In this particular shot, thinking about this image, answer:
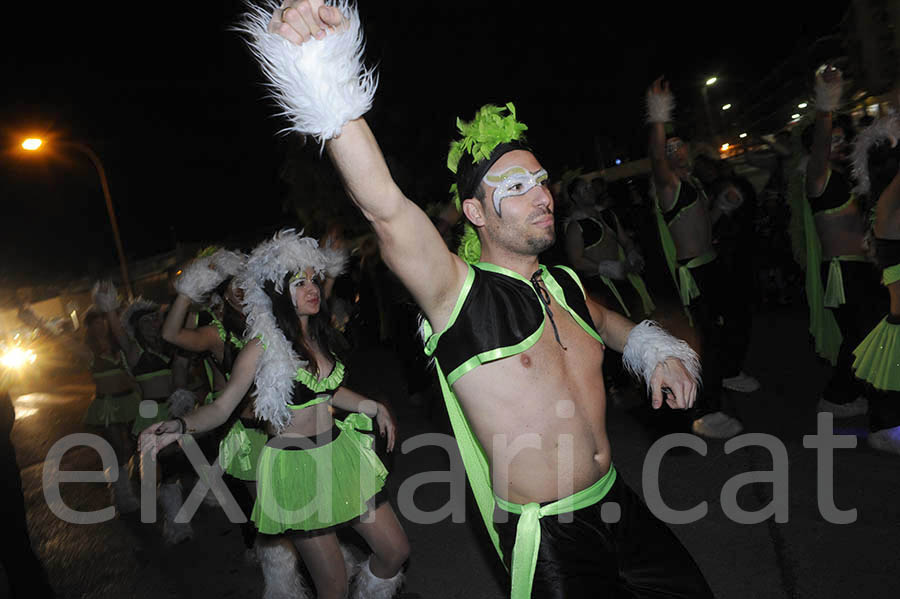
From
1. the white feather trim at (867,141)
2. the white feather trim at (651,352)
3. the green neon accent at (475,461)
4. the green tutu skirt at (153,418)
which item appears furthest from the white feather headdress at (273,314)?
the white feather trim at (867,141)

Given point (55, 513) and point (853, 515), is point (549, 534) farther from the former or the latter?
point (55, 513)

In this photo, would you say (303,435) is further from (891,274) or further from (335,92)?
(891,274)

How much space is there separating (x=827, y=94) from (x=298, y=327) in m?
3.96

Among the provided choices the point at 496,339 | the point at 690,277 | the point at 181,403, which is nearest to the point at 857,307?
the point at 690,277

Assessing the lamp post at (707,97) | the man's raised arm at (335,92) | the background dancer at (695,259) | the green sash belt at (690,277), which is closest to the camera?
the man's raised arm at (335,92)

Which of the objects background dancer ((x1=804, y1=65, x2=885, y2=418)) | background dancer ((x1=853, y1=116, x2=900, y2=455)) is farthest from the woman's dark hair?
background dancer ((x1=804, y1=65, x2=885, y2=418))

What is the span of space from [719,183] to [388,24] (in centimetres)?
1173

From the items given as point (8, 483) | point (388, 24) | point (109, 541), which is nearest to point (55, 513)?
point (109, 541)

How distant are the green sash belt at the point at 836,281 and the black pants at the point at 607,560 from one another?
359 centimetres

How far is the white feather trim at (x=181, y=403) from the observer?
5.37 m

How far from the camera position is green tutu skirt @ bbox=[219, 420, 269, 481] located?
424cm

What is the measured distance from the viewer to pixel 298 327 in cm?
359

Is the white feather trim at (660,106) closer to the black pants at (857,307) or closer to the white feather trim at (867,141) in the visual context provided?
the white feather trim at (867,141)

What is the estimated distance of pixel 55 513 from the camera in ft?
21.8
